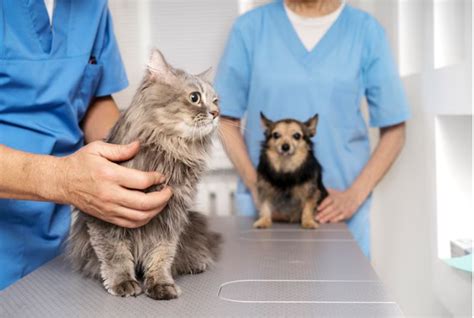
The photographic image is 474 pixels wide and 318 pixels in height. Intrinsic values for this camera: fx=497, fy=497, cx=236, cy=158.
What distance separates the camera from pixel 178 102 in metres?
1.03

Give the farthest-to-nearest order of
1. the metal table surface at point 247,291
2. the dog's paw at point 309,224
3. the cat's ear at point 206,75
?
the dog's paw at point 309,224
the cat's ear at point 206,75
the metal table surface at point 247,291

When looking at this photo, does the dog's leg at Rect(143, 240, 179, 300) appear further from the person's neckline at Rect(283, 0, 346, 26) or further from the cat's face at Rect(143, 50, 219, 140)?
the person's neckline at Rect(283, 0, 346, 26)

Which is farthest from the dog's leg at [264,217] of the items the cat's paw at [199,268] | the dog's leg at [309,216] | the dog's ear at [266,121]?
the cat's paw at [199,268]

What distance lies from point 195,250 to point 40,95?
1.82 ft

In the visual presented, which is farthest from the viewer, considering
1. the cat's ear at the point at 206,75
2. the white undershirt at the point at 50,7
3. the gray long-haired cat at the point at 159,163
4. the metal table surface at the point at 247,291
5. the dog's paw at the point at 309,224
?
the dog's paw at the point at 309,224

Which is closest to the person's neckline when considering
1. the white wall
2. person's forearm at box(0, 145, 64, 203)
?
the white wall

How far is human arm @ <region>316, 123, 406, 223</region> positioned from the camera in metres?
1.92

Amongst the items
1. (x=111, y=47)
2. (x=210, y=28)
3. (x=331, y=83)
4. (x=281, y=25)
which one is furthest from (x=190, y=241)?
(x=210, y=28)

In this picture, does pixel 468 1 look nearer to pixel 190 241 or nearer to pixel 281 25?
pixel 281 25

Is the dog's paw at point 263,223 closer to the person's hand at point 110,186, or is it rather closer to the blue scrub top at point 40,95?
the blue scrub top at point 40,95

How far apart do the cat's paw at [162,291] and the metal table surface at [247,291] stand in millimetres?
13

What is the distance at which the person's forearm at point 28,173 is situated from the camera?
1.00m

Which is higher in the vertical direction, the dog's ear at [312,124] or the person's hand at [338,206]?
the dog's ear at [312,124]

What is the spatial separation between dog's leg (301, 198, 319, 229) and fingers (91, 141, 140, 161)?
3.07 feet
